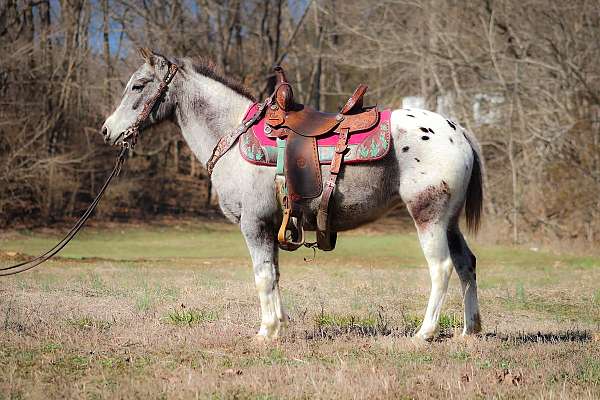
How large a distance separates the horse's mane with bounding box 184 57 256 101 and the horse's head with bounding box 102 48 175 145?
0.97ft

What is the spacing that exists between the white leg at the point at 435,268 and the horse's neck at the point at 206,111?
90.2 inches

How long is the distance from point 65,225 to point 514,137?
17.5 m

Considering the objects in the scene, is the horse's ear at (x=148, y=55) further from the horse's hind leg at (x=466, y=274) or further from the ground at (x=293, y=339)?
the horse's hind leg at (x=466, y=274)

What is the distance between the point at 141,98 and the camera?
7.68 m

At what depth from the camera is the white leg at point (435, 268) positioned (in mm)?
7035

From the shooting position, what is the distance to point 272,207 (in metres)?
7.19

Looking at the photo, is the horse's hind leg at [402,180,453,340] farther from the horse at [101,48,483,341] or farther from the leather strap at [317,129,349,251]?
the leather strap at [317,129,349,251]

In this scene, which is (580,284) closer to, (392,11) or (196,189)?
(392,11)

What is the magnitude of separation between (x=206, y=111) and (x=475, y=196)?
294 cm

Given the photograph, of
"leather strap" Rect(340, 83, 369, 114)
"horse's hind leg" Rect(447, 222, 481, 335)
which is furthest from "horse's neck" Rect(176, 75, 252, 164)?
"horse's hind leg" Rect(447, 222, 481, 335)

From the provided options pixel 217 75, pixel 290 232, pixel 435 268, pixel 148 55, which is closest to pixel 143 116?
pixel 148 55

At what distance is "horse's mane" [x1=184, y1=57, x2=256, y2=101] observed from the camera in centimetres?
782

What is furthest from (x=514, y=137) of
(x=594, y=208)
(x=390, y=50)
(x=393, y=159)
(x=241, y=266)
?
(x=393, y=159)

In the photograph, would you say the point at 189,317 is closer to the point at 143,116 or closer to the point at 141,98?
the point at 143,116
